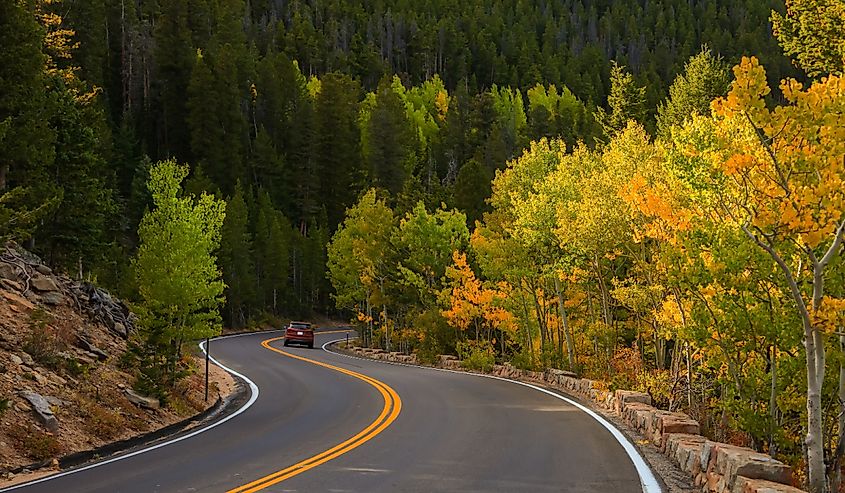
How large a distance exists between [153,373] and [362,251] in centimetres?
2718

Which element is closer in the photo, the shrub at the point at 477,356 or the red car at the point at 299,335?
the shrub at the point at 477,356

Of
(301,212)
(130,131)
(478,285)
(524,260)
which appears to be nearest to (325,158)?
(301,212)

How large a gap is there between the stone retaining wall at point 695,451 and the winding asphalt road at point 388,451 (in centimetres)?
72

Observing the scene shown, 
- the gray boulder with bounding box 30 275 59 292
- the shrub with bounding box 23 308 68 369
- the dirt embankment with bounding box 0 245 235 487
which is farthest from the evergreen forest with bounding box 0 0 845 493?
the gray boulder with bounding box 30 275 59 292

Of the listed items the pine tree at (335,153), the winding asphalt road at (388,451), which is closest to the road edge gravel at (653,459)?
the winding asphalt road at (388,451)

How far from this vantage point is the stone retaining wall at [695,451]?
7398mm

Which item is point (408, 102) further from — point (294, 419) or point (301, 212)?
point (294, 419)

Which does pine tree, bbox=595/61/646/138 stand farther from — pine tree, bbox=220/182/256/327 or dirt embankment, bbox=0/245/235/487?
dirt embankment, bbox=0/245/235/487

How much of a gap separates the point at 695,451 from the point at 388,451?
4728mm

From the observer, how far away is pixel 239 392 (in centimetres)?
2091

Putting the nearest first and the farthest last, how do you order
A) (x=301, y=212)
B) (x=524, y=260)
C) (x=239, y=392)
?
1. (x=239, y=392)
2. (x=524, y=260)
3. (x=301, y=212)

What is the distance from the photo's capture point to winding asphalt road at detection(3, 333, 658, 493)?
8.94 meters

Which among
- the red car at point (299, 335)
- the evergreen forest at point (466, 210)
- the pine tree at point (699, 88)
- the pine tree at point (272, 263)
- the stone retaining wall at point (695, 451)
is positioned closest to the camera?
the stone retaining wall at point (695, 451)

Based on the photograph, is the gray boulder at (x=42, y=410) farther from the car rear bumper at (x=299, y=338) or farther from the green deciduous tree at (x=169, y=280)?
the car rear bumper at (x=299, y=338)
